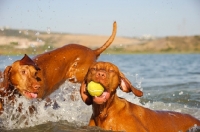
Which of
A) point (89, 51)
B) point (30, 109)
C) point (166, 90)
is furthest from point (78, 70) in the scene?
point (166, 90)

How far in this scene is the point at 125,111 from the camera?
5.53 meters

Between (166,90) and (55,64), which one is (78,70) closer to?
(55,64)

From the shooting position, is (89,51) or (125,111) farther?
(89,51)

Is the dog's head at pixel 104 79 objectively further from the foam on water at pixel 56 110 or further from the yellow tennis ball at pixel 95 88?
the foam on water at pixel 56 110

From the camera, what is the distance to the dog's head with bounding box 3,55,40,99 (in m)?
Result: 6.40

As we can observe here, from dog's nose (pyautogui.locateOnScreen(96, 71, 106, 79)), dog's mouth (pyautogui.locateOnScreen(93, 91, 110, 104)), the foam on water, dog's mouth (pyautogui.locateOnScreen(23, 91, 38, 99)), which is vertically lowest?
the foam on water

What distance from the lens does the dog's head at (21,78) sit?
6.40 meters

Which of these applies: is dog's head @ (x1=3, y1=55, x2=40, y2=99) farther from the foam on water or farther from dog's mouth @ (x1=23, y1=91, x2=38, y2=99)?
the foam on water

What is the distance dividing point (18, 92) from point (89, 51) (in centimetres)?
211

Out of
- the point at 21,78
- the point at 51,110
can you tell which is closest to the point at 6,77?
the point at 21,78

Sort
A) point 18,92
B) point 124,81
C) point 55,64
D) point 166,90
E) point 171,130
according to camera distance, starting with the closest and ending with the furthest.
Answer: point 124,81 → point 171,130 → point 18,92 → point 55,64 → point 166,90

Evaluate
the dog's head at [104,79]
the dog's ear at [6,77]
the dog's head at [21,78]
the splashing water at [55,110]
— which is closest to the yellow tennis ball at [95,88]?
the dog's head at [104,79]

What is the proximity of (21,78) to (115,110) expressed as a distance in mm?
1707

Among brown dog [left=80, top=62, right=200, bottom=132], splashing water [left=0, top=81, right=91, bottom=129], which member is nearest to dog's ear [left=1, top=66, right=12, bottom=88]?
splashing water [left=0, top=81, right=91, bottom=129]
